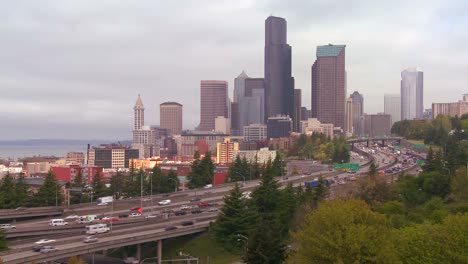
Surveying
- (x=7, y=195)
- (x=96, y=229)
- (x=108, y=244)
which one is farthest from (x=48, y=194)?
(x=108, y=244)

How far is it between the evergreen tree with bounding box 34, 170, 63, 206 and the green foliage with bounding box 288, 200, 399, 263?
4435 centimetres

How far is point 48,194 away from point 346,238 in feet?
158

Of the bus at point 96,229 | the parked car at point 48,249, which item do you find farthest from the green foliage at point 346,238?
the bus at point 96,229

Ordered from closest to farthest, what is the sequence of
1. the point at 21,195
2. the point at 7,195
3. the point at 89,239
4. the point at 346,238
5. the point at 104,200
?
the point at 346,238
the point at 89,239
the point at 7,195
the point at 21,195
the point at 104,200

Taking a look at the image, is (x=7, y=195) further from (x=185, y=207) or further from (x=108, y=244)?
(x=108, y=244)

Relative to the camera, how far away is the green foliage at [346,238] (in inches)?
1101

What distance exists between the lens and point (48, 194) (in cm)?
6881

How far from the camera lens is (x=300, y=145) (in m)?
163

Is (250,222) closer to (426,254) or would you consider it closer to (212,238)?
(212,238)

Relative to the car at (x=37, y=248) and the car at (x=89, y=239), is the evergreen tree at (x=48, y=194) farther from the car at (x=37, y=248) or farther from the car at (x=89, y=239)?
the car at (x=37, y=248)

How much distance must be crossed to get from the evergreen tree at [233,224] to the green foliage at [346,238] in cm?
1541

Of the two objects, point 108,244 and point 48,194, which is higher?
point 48,194

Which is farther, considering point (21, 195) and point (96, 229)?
point (21, 195)

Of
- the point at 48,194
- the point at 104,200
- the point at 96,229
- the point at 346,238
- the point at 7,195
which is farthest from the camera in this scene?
the point at 104,200
